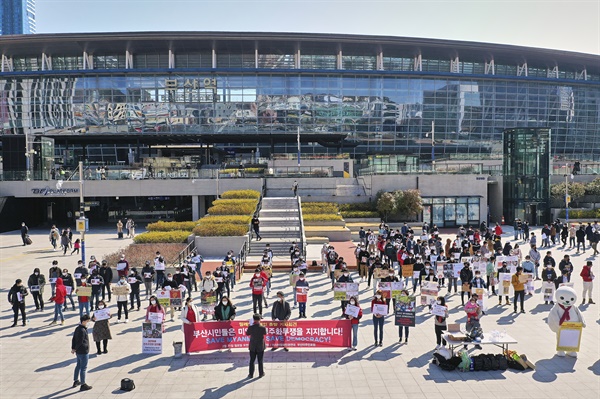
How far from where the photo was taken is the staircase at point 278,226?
2862 centimetres

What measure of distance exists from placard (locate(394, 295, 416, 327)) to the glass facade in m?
31.9

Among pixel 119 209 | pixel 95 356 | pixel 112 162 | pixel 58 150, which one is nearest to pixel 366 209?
pixel 119 209

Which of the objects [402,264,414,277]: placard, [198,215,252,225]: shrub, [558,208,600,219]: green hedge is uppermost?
[198,215,252,225]: shrub

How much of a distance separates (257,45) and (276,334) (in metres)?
56.6

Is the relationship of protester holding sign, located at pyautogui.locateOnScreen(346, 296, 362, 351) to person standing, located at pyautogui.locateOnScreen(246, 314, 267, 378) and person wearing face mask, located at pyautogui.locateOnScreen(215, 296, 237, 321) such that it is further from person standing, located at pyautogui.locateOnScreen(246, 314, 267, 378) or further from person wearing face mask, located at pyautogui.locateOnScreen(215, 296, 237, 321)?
person wearing face mask, located at pyautogui.locateOnScreen(215, 296, 237, 321)

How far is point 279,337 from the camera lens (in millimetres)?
13094

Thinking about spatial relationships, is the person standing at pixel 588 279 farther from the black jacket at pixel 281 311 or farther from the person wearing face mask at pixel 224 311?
the person wearing face mask at pixel 224 311

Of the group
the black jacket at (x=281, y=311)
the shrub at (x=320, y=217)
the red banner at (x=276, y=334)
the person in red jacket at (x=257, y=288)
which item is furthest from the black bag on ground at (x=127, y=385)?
the shrub at (x=320, y=217)

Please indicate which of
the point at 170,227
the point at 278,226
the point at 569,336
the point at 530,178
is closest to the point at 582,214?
the point at 530,178

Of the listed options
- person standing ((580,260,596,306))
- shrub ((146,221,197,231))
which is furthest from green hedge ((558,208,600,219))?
shrub ((146,221,197,231))

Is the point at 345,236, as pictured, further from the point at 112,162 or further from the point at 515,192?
the point at 112,162

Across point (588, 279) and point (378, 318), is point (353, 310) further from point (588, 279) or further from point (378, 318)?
point (588, 279)

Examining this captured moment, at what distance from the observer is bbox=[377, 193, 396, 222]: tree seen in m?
39.2

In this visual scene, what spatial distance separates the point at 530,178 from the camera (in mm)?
42000
